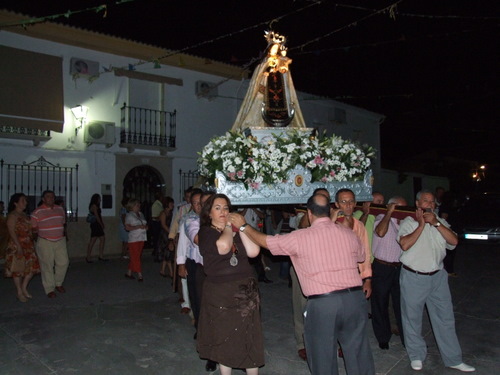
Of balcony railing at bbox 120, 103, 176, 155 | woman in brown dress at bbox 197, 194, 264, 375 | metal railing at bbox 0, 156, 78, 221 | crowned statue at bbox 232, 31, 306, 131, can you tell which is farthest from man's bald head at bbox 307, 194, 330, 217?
balcony railing at bbox 120, 103, 176, 155

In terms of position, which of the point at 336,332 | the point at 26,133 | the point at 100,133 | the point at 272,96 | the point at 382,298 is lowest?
the point at 382,298

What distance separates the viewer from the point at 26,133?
12500 millimetres

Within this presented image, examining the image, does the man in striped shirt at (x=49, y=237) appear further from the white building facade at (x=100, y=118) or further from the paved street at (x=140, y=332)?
the white building facade at (x=100, y=118)

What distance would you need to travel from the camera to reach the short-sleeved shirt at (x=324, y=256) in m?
3.37

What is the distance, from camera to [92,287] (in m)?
8.81

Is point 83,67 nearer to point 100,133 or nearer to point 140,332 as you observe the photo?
point 100,133

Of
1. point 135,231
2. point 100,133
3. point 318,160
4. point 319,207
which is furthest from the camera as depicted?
point 100,133

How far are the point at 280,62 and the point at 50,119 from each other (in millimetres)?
9246

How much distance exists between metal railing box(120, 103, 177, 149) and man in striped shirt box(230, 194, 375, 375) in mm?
11780

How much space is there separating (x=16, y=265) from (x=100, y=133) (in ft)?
22.9

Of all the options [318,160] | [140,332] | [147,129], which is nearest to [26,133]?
[147,129]

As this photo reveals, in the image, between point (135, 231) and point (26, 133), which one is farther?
point (26, 133)

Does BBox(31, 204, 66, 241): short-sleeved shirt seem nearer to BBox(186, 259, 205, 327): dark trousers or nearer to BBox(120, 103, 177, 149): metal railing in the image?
BBox(186, 259, 205, 327): dark trousers

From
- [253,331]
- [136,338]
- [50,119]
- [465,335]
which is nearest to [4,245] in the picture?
[136,338]
